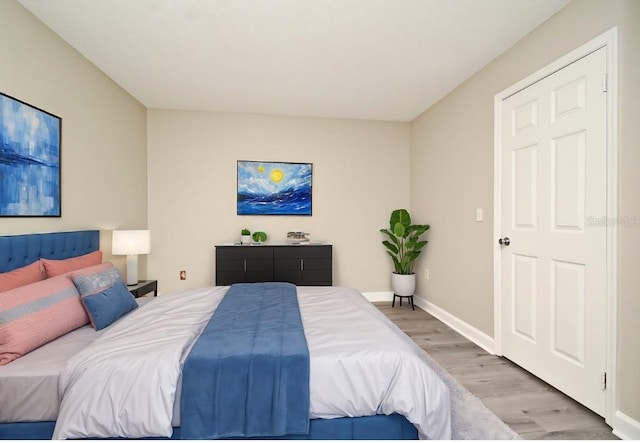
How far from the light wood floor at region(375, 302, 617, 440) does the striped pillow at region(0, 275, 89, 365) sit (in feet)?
8.54

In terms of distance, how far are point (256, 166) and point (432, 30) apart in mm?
2662

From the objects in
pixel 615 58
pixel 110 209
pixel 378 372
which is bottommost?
pixel 378 372

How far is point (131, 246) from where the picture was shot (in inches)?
121

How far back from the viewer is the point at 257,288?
270cm

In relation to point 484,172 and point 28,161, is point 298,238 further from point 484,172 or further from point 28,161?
point 28,161

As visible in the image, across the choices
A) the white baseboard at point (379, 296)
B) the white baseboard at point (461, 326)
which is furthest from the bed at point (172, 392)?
the white baseboard at point (379, 296)

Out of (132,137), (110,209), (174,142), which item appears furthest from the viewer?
(174,142)

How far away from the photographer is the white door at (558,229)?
1.88 meters

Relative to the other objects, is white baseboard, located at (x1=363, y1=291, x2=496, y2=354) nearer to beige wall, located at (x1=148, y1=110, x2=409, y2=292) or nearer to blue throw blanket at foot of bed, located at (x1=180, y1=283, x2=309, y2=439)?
beige wall, located at (x1=148, y1=110, x2=409, y2=292)

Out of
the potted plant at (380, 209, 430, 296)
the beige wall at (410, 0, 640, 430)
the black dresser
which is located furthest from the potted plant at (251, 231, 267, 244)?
the beige wall at (410, 0, 640, 430)

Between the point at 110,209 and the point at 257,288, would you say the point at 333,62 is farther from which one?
the point at 110,209

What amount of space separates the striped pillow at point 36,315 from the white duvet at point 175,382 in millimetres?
320

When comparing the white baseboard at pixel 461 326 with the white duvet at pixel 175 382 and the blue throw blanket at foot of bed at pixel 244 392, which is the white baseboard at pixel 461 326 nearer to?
the white duvet at pixel 175 382

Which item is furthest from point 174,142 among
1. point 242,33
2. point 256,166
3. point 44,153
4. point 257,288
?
point 257,288
